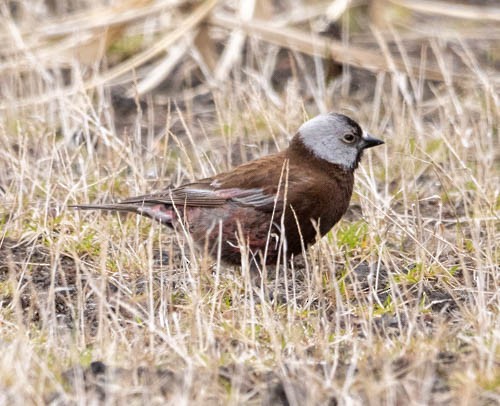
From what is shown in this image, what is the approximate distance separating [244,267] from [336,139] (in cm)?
136

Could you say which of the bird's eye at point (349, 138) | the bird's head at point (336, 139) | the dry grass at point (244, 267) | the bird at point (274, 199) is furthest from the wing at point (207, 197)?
the bird's eye at point (349, 138)

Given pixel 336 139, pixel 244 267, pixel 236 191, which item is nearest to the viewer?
pixel 244 267

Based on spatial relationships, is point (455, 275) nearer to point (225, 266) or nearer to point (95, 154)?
point (225, 266)

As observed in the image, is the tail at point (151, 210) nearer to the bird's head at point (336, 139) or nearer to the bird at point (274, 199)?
the bird at point (274, 199)

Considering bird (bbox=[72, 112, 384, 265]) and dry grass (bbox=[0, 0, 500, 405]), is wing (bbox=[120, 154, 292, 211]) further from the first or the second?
dry grass (bbox=[0, 0, 500, 405])

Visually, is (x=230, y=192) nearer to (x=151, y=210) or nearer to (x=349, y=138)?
(x=151, y=210)

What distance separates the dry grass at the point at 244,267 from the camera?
4.13 m

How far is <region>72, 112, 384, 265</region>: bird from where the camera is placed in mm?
5684

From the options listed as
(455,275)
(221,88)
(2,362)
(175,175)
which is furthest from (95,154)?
(2,362)

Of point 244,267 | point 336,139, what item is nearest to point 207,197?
point 336,139

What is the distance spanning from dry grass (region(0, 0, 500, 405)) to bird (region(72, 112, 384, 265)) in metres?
0.14

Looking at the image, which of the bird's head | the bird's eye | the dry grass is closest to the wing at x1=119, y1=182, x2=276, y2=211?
the dry grass

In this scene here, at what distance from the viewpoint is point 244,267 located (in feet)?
16.6

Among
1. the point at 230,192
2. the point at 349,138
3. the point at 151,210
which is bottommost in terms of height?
the point at 151,210
